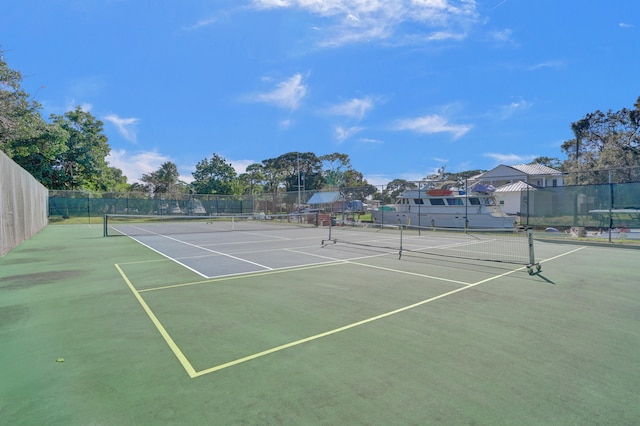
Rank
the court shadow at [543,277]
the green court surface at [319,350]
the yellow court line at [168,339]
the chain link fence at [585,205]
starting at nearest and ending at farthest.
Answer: the green court surface at [319,350]
the yellow court line at [168,339]
the court shadow at [543,277]
the chain link fence at [585,205]

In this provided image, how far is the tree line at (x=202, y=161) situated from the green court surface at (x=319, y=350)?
13.1 metres

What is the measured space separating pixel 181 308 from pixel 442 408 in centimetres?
409

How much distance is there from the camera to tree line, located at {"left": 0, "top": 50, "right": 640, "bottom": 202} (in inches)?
774

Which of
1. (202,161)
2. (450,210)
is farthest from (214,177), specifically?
(450,210)

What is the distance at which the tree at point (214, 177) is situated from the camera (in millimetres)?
52031

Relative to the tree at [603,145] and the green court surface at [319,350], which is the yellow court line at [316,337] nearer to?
the green court surface at [319,350]

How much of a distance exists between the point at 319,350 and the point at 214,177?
177 feet

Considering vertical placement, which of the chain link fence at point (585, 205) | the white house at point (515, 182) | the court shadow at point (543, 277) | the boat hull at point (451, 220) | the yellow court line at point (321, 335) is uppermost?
the white house at point (515, 182)

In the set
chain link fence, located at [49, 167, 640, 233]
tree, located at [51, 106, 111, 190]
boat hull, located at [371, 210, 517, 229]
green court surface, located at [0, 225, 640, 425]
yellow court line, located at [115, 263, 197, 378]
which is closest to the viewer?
green court surface, located at [0, 225, 640, 425]

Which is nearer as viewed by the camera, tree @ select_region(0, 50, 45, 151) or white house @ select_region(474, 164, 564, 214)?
tree @ select_region(0, 50, 45, 151)

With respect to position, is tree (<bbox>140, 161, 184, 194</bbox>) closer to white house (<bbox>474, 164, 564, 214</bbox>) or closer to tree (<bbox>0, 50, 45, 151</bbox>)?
tree (<bbox>0, 50, 45, 151</bbox>)

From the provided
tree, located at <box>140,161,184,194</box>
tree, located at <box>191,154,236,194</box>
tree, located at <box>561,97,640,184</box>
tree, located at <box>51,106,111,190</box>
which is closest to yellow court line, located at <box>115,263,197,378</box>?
tree, located at <box>561,97,640,184</box>

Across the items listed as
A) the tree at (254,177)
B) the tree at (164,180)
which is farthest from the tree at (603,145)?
the tree at (164,180)

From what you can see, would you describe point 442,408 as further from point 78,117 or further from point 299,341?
point 78,117
